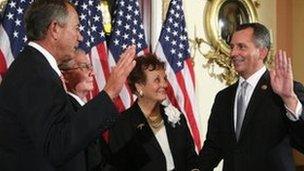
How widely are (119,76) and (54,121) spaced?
1.05ft

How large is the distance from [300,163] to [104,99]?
5181 millimetres

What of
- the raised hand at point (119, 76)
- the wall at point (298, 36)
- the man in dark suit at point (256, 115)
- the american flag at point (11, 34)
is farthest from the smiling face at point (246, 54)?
the wall at point (298, 36)

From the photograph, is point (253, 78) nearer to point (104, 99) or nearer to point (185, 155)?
point (185, 155)

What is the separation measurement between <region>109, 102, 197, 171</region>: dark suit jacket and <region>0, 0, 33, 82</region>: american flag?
0.89m

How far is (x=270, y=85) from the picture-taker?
2916mm

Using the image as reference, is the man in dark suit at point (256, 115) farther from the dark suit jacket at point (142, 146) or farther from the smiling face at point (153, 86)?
the smiling face at point (153, 86)

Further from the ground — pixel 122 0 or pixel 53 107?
pixel 122 0

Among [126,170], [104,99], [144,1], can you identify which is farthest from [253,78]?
[144,1]

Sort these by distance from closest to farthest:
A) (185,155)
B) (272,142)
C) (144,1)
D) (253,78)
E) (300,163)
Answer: (272,142) → (253,78) → (185,155) → (144,1) → (300,163)

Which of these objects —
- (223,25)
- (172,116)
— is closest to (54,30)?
(172,116)

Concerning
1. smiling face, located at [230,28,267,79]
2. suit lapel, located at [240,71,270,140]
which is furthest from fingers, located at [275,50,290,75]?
smiling face, located at [230,28,267,79]

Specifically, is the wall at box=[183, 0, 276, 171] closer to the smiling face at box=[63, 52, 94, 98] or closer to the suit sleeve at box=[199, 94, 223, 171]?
the suit sleeve at box=[199, 94, 223, 171]

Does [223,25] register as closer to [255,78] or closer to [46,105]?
[255,78]

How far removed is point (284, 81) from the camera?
260 cm
